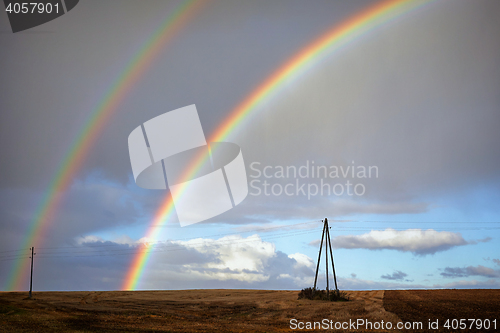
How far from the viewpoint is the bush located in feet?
156

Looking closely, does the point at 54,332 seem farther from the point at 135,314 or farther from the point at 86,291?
the point at 86,291

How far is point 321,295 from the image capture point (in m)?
49.2

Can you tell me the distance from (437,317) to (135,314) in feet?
81.1

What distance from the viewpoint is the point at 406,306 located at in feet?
125

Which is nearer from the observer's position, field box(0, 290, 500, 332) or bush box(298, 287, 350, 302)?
field box(0, 290, 500, 332)

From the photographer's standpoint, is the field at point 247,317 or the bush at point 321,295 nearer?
the field at point 247,317

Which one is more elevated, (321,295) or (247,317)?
(321,295)

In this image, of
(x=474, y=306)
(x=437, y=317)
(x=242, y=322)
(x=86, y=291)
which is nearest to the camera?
(x=437, y=317)

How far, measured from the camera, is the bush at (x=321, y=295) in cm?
4769

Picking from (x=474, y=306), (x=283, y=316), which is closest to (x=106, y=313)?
(x=283, y=316)

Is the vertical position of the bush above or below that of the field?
above

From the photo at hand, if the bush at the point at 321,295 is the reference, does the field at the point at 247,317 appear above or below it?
below

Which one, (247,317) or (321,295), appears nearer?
(247,317)

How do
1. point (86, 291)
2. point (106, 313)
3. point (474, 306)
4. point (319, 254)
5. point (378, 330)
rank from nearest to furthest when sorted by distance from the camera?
point (378, 330), point (474, 306), point (106, 313), point (319, 254), point (86, 291)
